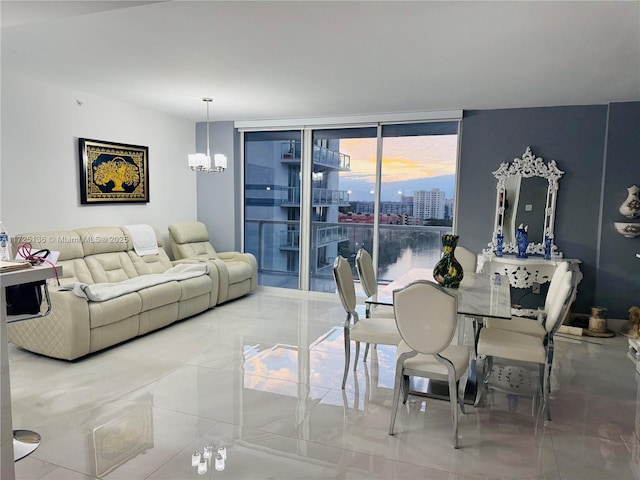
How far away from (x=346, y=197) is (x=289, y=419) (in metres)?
3.79

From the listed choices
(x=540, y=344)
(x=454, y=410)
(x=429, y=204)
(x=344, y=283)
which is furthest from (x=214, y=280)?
(x=540, y=344)

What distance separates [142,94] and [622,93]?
4.96 m

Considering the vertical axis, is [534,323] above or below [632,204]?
below

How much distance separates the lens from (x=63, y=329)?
364 centimetres

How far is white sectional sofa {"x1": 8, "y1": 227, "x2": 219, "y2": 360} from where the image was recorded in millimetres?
3682

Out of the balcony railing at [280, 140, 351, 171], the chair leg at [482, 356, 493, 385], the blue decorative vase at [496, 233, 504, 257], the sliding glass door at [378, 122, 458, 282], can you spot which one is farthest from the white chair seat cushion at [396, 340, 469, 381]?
the balcony railing at [280, 140, 351, 171]

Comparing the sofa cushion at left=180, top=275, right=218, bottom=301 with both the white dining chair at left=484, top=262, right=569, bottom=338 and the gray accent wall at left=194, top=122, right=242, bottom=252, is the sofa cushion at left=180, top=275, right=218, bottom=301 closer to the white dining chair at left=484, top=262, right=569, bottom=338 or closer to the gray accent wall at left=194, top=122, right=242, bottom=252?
the gray accent wall at left=194, top=122, right=242, bottom=252

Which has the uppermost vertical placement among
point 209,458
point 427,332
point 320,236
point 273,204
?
point 273,204

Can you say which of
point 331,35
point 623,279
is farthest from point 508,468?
point 623,279

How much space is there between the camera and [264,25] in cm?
279

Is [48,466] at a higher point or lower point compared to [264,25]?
lower

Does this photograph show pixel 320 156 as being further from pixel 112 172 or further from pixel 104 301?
pixel 104 301

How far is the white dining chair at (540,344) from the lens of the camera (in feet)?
9.37

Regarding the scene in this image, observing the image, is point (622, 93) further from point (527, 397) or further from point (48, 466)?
point (48, 466)
